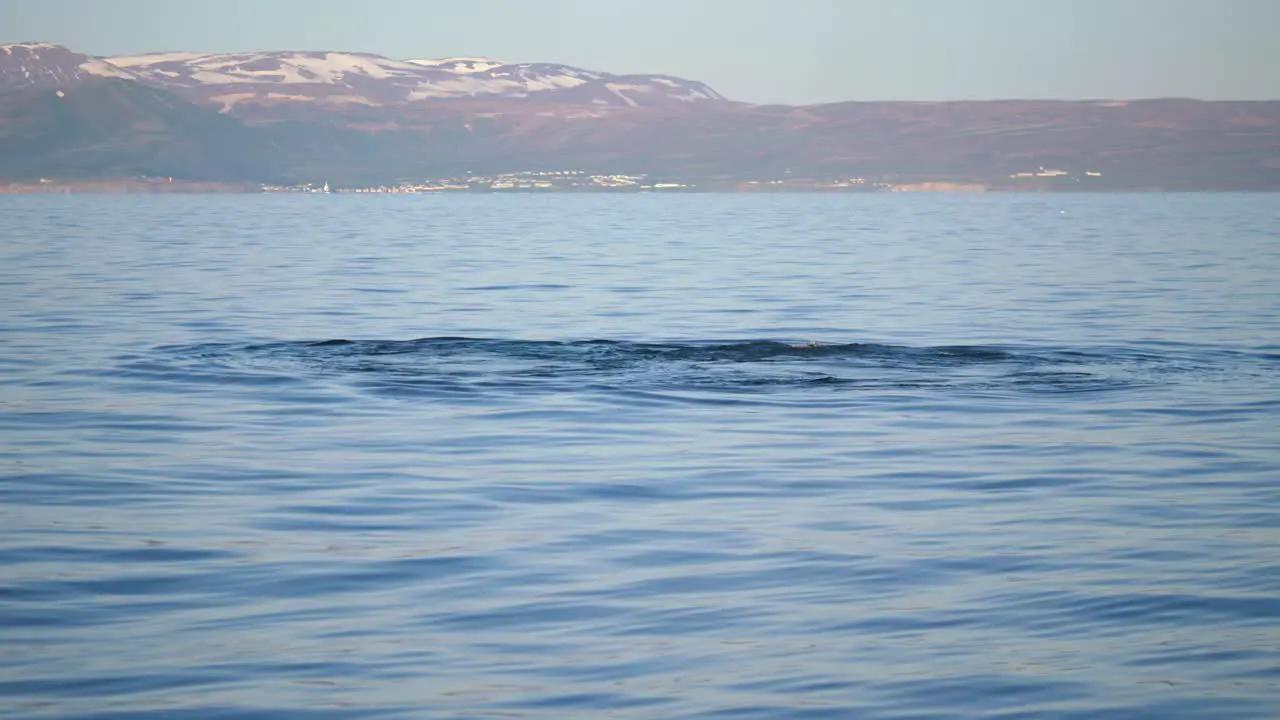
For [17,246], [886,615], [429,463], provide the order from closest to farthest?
[886,615] < [429,463] < [17,246]

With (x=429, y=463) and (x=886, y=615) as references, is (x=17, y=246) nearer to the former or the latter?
(x=429, y=463)

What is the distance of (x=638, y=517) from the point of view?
41.0ft

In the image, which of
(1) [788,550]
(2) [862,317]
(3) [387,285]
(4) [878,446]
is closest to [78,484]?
(1) [788,550]

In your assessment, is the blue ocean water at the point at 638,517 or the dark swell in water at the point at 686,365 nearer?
the blue ocean water at the point at 638,517

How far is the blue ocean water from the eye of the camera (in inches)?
331

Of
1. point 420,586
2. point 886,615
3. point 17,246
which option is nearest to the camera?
point 886,615

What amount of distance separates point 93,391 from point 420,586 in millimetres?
11430

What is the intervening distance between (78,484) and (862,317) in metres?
20.2

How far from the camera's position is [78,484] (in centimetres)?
1402

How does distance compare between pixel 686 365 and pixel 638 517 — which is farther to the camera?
pixel 686 365

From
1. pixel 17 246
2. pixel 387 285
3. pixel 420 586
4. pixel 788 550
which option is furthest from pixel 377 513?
pixel 17 246

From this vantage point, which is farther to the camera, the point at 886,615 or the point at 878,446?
the point at 878,446

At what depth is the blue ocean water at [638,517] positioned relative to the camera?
8.41m

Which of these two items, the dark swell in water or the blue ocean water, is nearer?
the blue ocean water
